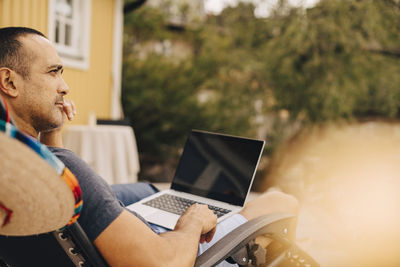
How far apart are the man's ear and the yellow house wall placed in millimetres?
4183

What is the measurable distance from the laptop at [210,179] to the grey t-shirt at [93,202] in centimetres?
55

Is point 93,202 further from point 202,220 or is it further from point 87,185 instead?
point 202,220

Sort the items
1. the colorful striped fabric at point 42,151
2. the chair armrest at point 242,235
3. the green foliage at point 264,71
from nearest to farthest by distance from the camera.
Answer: the colorful striped fabric at point 42,151
the chair armrest at point 242,235
the green foliage at point 264,71

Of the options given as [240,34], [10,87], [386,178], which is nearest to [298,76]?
[240,34]

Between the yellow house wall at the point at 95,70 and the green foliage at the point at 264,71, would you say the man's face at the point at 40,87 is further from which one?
the green foliage at the point at 264,71

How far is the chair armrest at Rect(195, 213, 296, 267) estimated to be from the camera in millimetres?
1331

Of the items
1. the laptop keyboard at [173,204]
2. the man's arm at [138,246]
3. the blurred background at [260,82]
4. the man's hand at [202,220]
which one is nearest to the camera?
the man's arm at [138,246]

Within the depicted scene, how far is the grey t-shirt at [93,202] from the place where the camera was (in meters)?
1.21

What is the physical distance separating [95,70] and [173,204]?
5.03 meters

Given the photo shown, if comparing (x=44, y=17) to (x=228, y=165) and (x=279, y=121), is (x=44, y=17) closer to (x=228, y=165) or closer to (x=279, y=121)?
(x=228, y=165)

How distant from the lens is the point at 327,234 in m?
3.65

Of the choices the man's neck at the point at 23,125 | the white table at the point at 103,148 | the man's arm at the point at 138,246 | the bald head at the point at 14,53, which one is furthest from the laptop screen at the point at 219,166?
the white table at the point at 103,148

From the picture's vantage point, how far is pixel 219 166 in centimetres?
208

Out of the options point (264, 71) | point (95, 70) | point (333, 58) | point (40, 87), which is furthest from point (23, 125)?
point (264, 71)
